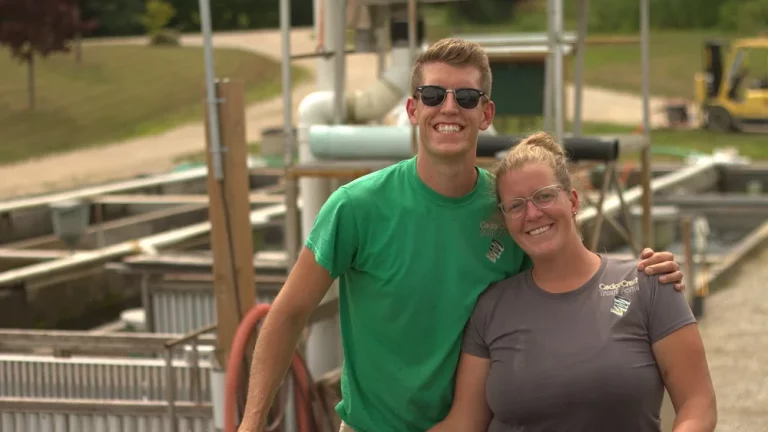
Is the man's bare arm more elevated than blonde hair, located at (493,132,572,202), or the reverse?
blonde hair, located at (493,132,572,202)

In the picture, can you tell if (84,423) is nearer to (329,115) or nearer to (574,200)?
(329,115)

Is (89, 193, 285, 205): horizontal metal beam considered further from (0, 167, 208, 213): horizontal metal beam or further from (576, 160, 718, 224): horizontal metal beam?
(576, 160, 718, 224): horizontal metal beam

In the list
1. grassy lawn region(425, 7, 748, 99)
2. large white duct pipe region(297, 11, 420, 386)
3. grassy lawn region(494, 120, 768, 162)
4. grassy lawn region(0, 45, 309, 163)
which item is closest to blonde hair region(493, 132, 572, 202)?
large white duct pipe region(297, 11, 420, 386)

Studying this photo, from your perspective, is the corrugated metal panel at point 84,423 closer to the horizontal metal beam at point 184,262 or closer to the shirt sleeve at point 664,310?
the shirt sleeve at point 664,310

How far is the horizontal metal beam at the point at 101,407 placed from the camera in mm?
6324

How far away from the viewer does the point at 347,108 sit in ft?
26.9

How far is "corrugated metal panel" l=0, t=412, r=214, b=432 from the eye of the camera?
6.40m

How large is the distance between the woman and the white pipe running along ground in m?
4.60

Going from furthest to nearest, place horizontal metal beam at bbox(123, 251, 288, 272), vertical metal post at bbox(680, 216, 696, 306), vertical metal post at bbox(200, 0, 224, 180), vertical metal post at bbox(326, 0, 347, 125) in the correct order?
1. horizontal metal beam at bbox(123, 251, 288, 272)
2. vertical metal post at bbox(680, 216, 696, 306)
3. vertical metal post at bbox(326, 0, 347, 125)
4. vertical metal post at bbox(200, 0, 224, 180)

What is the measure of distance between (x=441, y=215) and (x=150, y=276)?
8638mm

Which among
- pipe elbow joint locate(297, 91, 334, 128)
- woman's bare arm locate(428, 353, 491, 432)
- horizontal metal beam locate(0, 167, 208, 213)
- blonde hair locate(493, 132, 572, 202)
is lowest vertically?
horizontal metal beam locate(0, 167, 208, 213)

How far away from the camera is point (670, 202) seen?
18.8 meters

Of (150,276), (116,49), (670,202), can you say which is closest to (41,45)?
(116,49)

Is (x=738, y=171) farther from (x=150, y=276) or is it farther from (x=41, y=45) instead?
(x=41, y=45)
